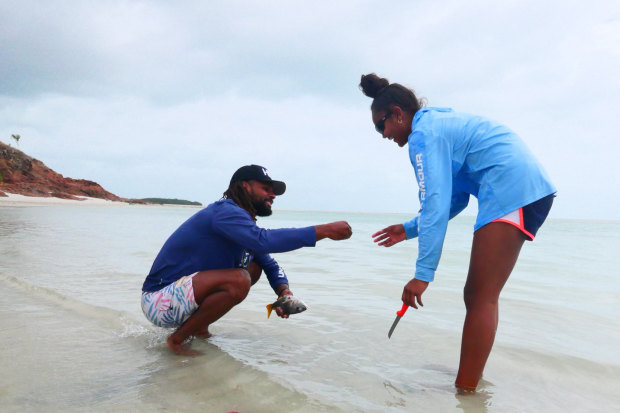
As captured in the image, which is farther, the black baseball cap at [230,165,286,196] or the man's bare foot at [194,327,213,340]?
the man's bare foot at [194,327,213,340]

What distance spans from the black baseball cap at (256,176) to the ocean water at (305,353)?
3.98 feet

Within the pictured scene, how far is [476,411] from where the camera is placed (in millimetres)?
2477

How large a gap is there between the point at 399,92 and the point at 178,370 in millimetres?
2178

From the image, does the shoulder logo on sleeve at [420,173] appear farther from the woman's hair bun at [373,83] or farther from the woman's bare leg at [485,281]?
the woman's hair bun at [373,83]

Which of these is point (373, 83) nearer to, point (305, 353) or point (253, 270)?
point (253, 270)

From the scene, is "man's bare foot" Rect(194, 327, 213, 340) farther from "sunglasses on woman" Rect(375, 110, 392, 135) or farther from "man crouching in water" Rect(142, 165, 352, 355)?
"sunglasses on woman" Rect(375, 110, 392, 135)

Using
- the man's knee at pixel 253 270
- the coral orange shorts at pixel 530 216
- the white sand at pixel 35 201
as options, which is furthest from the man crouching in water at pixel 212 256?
the white sand at pixel 35 201

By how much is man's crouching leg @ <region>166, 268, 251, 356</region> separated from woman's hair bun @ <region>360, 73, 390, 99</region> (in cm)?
152

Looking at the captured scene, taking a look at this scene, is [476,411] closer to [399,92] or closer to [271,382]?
[271,382]

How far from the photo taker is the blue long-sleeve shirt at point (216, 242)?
9.75 feet

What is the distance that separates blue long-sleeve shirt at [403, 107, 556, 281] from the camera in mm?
2457

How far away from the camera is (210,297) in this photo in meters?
3.16

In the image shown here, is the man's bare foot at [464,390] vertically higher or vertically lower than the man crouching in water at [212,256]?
lower

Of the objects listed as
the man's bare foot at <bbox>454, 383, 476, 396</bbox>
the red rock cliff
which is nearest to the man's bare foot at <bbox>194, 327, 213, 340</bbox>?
the man's bare foot at <bbox>454, 383, 476, 396</bbox>
